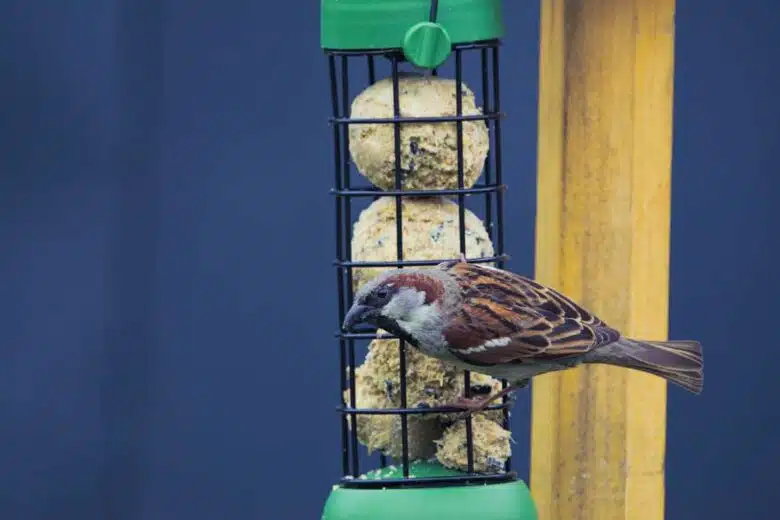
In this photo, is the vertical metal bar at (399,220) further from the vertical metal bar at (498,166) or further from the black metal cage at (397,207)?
the vertical metal bar at (498,166)

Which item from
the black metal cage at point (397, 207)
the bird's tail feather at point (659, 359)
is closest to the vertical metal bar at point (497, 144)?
the black metal cage at point (397, 207)

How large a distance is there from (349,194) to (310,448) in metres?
2.24

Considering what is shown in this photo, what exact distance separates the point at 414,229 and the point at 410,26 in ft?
1.69

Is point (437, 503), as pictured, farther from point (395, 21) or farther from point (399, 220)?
point (395, 21)

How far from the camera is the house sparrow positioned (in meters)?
3.51

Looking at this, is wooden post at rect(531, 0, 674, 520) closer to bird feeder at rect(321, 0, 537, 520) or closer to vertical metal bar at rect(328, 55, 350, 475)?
bird feeder at rect(321, 0, 537, 520)

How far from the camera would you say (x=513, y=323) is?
3.64 metres

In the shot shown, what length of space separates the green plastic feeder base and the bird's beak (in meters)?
0.46

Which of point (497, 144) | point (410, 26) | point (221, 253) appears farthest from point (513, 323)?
point (221, 253)

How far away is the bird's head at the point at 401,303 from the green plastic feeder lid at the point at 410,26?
52 cm

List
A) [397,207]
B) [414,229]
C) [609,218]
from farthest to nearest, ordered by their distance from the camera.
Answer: [414,229] → [397,207] → [609,218]

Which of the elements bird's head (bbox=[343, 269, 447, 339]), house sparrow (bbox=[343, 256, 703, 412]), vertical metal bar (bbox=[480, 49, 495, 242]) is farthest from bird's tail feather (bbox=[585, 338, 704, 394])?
vertical metal bar (bbox=[480, 49, 495, 242])

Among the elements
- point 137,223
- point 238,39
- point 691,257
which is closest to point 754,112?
point 691,257

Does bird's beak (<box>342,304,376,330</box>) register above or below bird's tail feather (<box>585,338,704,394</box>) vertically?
above
